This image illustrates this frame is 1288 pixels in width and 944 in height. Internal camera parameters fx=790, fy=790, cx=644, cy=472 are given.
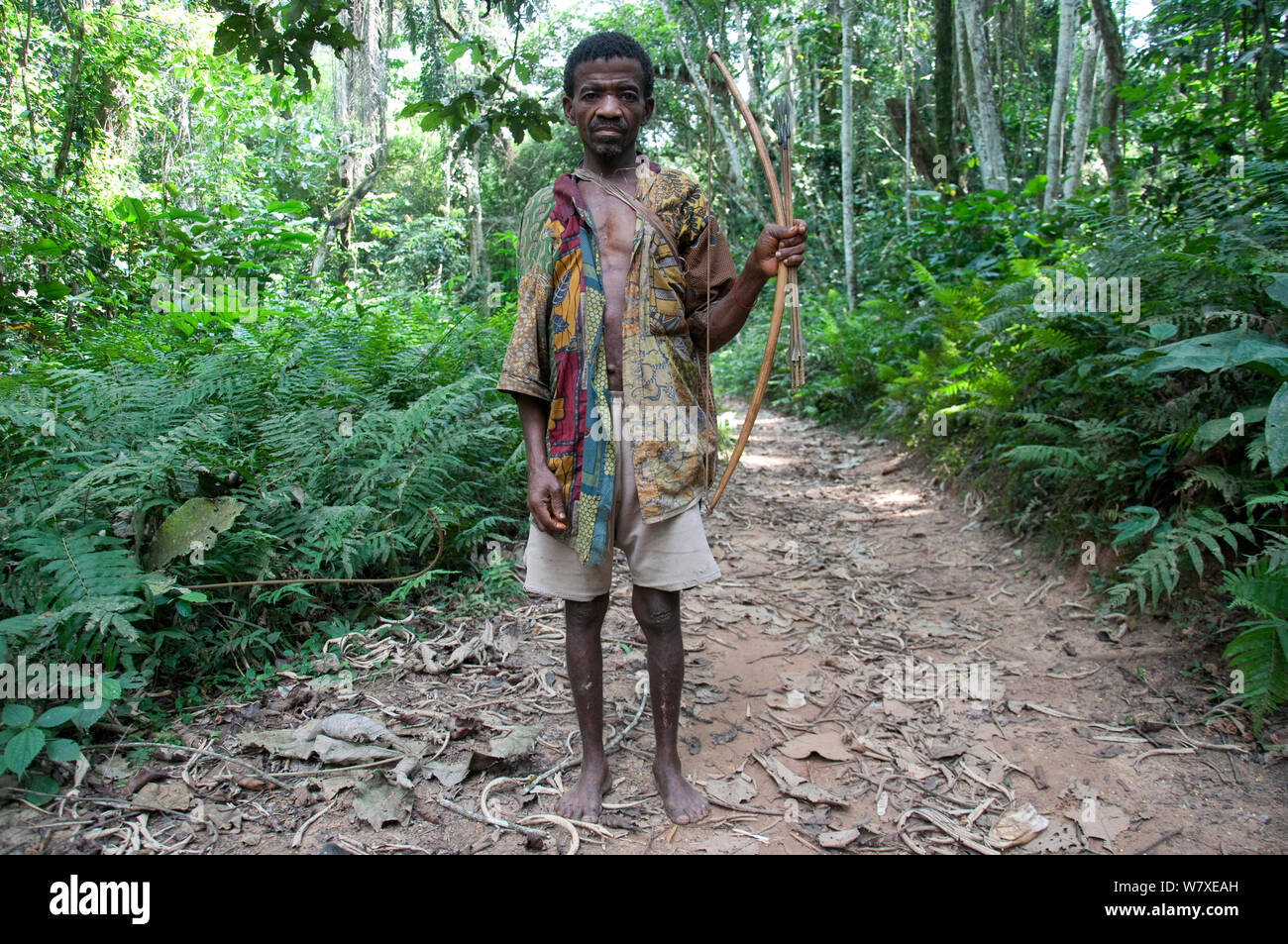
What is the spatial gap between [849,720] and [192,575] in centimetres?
261

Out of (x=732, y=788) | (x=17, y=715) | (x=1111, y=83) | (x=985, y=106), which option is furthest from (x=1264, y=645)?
(x=985, y=106)

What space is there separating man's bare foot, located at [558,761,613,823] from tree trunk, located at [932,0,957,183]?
34.9 ft

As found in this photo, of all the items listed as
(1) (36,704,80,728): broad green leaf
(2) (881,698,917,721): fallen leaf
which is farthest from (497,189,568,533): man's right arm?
(2) (881,698,917,721): fallen leaf

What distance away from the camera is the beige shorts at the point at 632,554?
7.35 feet

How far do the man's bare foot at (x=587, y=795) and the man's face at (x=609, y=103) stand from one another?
185 cm

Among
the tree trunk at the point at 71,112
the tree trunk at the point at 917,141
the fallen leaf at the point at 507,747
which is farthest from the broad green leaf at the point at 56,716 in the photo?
the tree trunk at the point at 917,141

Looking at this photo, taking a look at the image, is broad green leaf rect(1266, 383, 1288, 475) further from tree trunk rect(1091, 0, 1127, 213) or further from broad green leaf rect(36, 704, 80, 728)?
broad green leaf rect(36, 704, 80, 728)

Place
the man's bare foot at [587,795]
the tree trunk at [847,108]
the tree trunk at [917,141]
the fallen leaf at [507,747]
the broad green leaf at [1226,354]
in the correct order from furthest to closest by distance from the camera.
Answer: the tree trunk at [917,141], the tree trunk at [847,108], the broad green leaf at [1226,354], the fallen leaf at [507,747], the man's bare foot at [587,795]

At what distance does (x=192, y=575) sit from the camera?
310cm

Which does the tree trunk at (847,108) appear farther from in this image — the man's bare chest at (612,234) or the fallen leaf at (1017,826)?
the fallen leaf at (1017,826)

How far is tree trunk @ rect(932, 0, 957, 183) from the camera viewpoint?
420 inches

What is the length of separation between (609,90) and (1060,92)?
21.1ft

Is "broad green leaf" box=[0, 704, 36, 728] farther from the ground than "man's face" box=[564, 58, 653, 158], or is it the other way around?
"man's face" box=[564, 58, 653, 158]
